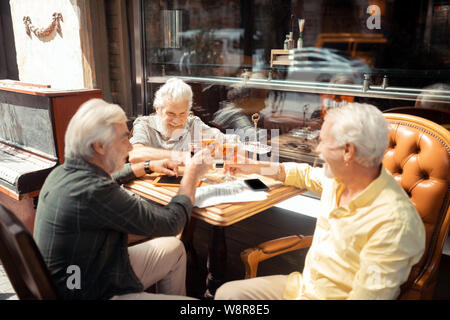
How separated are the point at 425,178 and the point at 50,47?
4.73 metres

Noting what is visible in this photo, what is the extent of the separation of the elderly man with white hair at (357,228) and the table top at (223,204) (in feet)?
0.98

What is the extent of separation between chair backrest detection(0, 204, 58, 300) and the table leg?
862mm

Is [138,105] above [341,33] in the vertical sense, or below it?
below

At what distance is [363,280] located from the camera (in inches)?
48.1

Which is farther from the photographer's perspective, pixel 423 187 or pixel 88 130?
pixel 423 187

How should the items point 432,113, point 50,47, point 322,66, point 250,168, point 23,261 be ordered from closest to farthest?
point 23,261, point 250,168, point 432,113, point 322,66, point 50,47

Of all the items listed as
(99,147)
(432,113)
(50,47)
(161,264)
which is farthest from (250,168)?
(50,47)

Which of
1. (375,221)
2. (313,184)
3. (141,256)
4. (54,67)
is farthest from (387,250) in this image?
(54,67)

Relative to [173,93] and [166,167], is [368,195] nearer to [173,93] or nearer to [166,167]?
[166,167]

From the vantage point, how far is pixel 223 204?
1.70 metres

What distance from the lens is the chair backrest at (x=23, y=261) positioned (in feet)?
3.69

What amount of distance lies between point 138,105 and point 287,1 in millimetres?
2156
